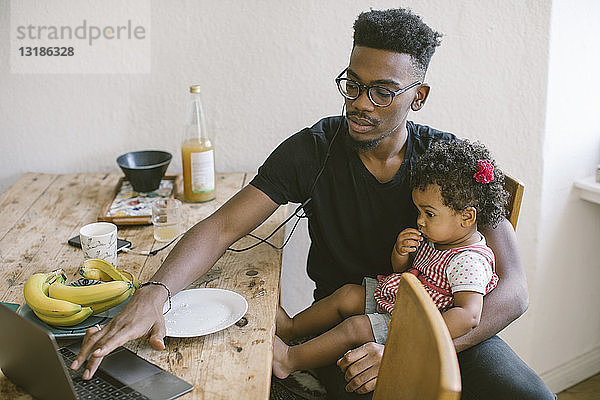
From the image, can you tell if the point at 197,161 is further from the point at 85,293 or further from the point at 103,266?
the point at 85,293

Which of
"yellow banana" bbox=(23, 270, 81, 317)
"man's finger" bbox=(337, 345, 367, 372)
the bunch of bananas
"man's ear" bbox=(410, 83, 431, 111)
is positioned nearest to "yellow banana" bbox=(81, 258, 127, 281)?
the bunch of bananas

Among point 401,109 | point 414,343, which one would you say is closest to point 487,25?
point 401,109

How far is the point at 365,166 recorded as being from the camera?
5.59 feet

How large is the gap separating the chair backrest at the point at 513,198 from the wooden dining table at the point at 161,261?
594 mm

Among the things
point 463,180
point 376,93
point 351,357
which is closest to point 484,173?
point 463,180

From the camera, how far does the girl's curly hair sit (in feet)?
4.96

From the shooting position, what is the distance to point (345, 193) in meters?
1.70

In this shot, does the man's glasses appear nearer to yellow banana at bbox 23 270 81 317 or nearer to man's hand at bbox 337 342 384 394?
man's hand at bbox 337 342 384 394

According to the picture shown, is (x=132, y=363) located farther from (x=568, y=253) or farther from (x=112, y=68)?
(x=568, y=253)

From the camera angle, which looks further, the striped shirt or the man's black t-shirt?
the man's black t-shirt

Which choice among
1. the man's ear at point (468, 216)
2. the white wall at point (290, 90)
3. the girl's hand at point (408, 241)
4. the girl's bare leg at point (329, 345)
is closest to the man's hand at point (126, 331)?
the girl's bare leg at point (329, 345)

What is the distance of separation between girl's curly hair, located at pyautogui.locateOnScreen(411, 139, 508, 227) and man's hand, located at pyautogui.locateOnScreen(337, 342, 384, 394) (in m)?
0.38

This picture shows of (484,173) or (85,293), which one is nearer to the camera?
(85,293)

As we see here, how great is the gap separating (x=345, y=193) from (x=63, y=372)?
0.93 meters
